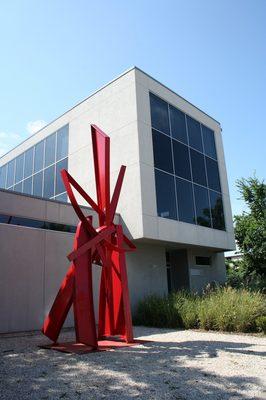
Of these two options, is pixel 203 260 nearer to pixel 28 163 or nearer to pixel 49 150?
pixel 49 150

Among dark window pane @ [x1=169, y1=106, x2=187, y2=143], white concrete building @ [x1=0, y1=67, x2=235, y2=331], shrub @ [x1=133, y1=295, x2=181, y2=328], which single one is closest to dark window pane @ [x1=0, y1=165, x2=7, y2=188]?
white concrete building @ [x1=0, y1=67, x2=235, y2=331]

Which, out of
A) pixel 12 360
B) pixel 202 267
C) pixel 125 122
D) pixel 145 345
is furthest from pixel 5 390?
pixel 202 267

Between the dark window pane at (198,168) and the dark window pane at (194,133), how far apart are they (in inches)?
18.9

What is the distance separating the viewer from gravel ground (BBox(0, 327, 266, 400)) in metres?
5.16

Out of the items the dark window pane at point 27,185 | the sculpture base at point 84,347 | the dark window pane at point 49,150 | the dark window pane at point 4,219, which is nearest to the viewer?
the sculpture base at point 84,347

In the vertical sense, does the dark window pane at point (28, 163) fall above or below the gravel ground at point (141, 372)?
above

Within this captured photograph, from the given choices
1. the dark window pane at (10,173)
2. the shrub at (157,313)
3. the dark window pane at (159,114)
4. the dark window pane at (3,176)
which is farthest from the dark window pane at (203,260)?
the dark window pane at (3,176)

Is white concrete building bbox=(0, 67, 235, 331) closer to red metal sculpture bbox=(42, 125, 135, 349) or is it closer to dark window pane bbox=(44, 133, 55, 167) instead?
dark window pane bbox=(44, 133, 55, 167)

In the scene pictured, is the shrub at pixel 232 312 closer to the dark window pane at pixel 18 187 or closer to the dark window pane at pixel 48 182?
the dark window pane at pixel 48 182

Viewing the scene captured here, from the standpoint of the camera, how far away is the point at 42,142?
22.9 metres

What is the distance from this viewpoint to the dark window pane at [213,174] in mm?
21383

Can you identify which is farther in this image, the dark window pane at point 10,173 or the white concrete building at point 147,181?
the dark window pane at point 10,173

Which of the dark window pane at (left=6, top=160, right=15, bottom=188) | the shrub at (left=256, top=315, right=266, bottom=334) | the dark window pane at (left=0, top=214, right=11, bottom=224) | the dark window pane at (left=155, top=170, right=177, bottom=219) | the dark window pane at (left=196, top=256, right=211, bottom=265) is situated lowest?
the shrub at (left=256, top=315, right=266, bottom=334)

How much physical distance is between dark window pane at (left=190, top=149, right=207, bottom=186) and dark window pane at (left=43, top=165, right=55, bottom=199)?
7.58 meters
